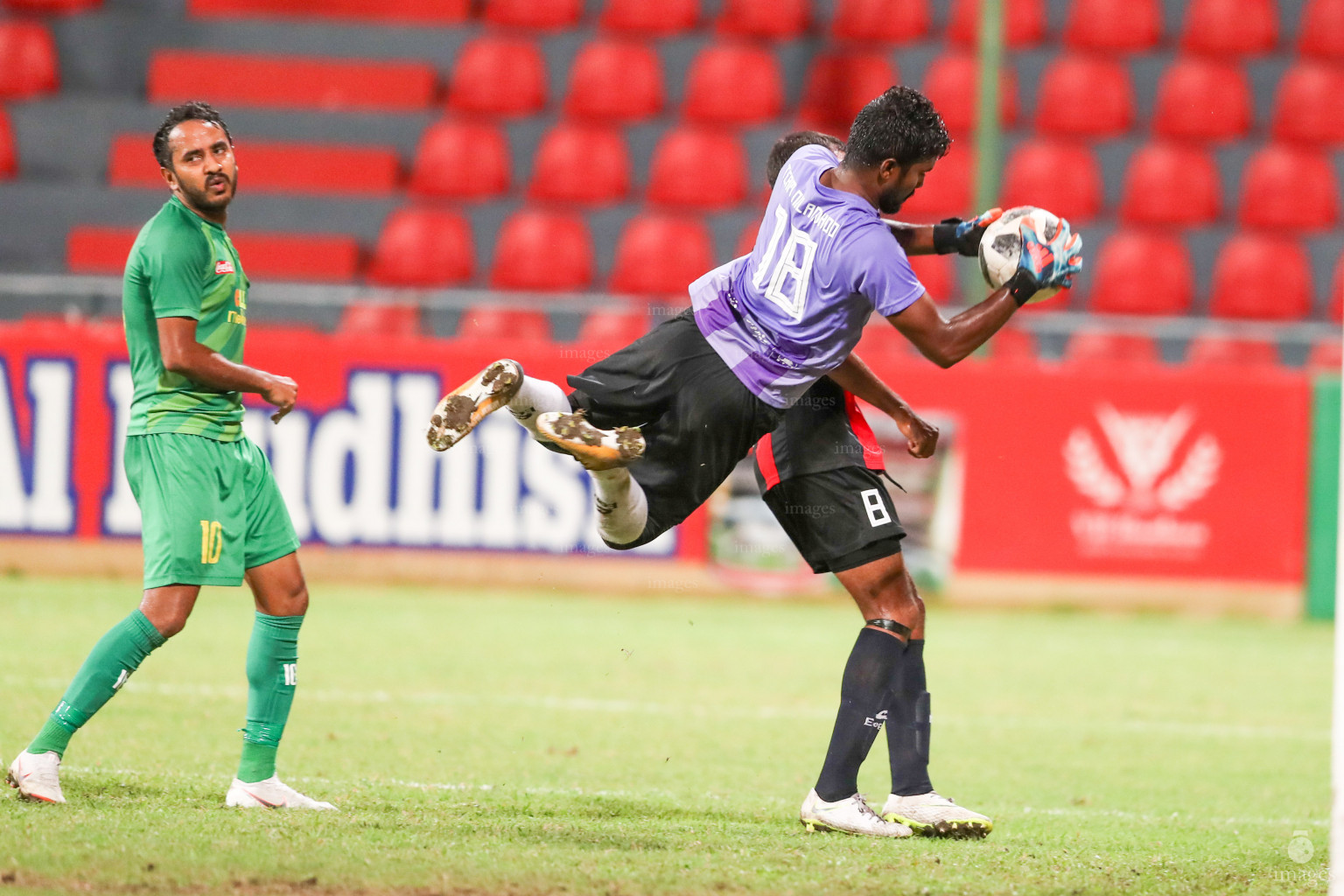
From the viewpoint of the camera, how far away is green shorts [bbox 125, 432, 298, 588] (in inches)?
192

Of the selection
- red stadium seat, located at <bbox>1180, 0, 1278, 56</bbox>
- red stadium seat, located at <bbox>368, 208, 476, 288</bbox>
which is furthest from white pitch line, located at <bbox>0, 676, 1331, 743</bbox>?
red stadium seat, located at <bbox>1180, 0, 1278, 56</bbox>

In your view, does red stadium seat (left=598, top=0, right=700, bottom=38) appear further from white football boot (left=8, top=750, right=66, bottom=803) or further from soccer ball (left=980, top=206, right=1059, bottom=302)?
white football boot (left=8, top=750, right=66, bottom=803)

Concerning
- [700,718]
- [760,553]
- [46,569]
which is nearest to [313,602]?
[46,569]

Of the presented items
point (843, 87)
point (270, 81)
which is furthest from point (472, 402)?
point (843, 87)

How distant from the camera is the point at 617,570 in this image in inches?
454

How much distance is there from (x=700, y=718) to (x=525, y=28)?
1070 cm

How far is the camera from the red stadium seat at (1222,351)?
455 inches

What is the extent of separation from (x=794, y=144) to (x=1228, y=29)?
13126mm

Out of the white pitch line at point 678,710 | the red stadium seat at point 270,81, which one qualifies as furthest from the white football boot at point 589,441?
the red stadium seat at point 270,81

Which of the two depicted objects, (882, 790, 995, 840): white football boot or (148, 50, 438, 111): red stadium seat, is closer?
(882, 790, 995, 840): white football boot

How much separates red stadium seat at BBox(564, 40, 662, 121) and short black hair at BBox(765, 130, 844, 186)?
10278 millimetres

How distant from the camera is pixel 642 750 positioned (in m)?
6.73

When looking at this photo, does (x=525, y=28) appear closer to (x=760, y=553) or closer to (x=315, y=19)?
(x=315, y=19)

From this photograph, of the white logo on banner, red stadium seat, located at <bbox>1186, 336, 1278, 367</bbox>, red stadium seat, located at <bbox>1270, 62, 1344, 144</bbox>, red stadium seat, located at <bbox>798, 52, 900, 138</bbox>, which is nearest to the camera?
the white logo on banner
